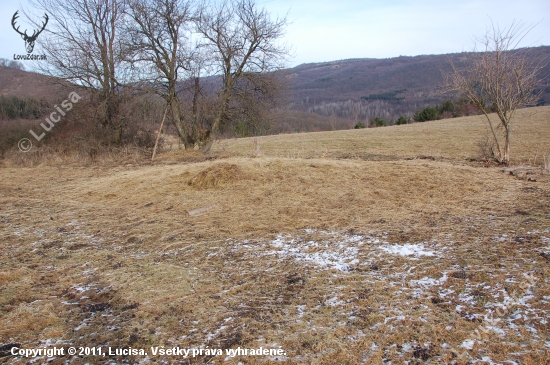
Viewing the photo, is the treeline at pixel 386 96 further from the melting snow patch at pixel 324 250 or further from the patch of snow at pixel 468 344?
the patch of snow at pixel 468 344

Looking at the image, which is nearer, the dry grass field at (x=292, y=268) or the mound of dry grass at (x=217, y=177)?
the dry grass field at (x=292, y=268)

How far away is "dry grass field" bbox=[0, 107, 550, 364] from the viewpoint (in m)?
2.62

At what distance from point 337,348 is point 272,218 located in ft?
11.3

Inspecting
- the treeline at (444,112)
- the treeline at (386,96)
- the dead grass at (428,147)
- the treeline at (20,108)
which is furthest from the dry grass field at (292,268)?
the treeline at (386,96)

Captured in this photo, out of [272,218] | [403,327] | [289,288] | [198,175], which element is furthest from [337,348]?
[198,175]

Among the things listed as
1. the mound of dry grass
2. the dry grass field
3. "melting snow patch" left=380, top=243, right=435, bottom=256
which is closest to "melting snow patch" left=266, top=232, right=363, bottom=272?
the dry grass field

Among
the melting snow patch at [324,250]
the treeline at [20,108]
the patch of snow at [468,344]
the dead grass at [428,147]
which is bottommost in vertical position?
the patch of snow at [468,344]

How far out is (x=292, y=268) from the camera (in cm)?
395

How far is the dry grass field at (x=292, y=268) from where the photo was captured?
262 cm

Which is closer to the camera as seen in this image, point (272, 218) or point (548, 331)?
point (548, 331)

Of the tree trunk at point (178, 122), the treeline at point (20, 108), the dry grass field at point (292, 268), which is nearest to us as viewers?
the dry grass field at point (292, 268)

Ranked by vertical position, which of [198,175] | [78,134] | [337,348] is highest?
[78,134]

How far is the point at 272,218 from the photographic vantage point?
19.3 feet

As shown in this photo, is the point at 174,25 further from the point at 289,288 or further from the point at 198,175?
the point at 289,288
